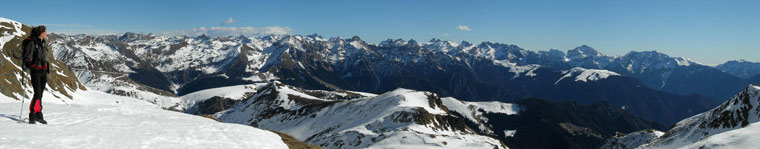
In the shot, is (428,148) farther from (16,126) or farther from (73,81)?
(73,81)

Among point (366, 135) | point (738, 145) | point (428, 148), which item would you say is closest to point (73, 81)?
point (366, 135)

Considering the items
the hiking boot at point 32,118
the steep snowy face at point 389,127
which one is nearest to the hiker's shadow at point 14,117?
the hiking boot at point 32,118

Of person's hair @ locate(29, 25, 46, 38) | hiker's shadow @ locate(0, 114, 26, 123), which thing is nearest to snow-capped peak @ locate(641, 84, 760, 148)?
person's hair @ locate(29, 25, 46, 38)

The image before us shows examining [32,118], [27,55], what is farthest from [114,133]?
[27,55]

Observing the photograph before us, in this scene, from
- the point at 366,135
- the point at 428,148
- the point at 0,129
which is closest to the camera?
the point at 0,129

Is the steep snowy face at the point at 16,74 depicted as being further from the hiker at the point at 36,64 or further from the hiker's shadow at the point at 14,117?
the hiker at the point at 36,64

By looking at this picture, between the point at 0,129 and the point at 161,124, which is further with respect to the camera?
the point at 161,124

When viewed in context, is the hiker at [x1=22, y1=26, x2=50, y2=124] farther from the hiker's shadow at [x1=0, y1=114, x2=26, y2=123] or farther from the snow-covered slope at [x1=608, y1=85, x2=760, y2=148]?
the snow-covered slope at [x1=608, y1=85, x2=760, y2=148]
